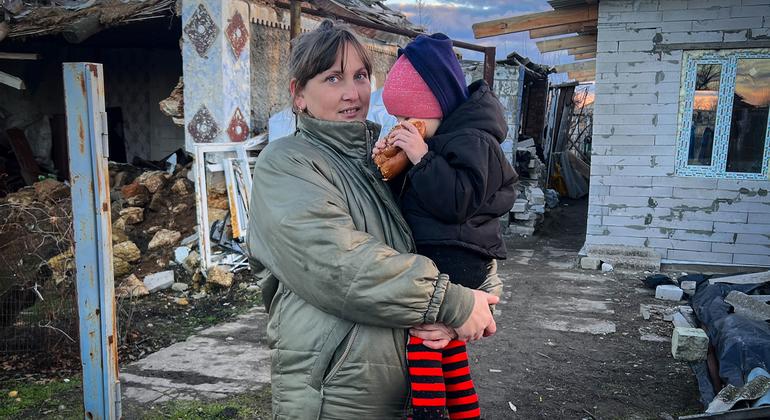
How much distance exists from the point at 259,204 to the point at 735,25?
24.3ft

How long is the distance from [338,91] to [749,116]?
7.24 metres

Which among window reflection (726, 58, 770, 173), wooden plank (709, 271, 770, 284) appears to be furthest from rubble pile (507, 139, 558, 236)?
wooden plank (709, 271, 770, 284)

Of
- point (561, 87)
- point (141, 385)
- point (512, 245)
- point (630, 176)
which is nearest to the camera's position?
point (141, 385)

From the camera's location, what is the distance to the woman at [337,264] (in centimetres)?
136

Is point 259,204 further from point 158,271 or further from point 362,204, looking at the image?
point 158,271

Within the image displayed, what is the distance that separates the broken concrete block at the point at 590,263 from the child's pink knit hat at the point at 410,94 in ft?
21.5

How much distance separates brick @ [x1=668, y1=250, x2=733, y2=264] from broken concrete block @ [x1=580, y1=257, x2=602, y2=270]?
2.90 ft

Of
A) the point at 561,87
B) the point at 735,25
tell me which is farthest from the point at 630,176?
the point at 561,87

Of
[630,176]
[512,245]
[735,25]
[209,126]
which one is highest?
[735,25]

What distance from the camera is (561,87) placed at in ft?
52.3

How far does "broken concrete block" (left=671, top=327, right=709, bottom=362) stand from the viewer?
4.16 meters

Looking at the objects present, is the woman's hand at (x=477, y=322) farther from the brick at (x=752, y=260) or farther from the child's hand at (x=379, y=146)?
the brick at (x=752, y=260)

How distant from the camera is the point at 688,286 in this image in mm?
6270

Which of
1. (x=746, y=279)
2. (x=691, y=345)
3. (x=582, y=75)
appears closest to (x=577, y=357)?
(x=691, y=345)
